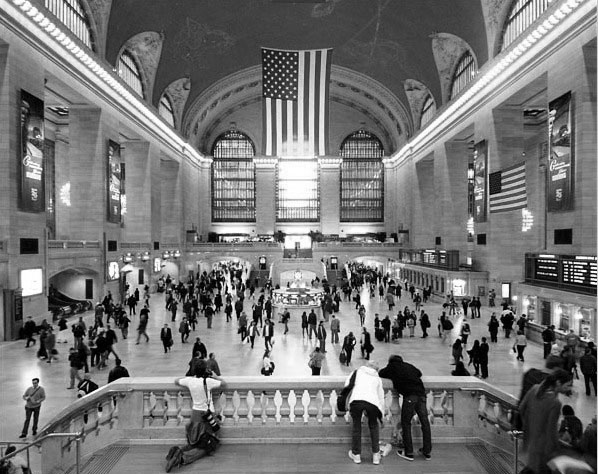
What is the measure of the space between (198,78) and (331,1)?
39.4ft

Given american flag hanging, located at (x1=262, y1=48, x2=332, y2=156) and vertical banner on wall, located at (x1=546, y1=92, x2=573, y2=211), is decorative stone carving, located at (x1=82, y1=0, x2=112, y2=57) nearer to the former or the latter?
american flag hanging, located at (x1=262, y1=48, x2=332, y2=156)

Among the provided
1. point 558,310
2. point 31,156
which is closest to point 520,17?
point 558,310

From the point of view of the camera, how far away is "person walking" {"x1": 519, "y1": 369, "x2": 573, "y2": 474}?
3182 mm

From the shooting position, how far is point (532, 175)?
3061cm

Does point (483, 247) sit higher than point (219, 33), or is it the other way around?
point (219, 33)

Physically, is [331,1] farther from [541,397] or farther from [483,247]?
[541,397]

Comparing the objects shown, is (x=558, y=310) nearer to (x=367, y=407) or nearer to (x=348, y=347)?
(x=348, y=347)

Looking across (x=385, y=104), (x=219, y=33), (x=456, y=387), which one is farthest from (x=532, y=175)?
(x=456, y=387)

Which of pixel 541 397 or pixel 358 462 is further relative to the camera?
pixel 358 462

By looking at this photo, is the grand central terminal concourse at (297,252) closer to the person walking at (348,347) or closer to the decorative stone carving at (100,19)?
the person walking at (348,347)

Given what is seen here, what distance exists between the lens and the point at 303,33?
32406mm

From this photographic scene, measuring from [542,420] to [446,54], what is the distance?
30.0 metres

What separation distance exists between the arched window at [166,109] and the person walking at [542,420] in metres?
33.8

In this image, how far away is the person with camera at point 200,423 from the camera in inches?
165
